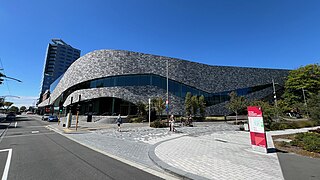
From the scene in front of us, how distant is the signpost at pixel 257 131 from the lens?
25.5 feet

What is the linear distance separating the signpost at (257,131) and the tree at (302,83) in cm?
4506

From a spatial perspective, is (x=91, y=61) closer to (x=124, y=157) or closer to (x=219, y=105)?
(x=219, y=105)

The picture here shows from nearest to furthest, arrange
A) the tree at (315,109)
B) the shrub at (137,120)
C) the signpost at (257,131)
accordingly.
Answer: the signpost at (257,131) < the tree at (315,109) < the shrub at (137,120)

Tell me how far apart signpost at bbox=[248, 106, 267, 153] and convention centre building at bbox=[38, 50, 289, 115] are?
2582cm

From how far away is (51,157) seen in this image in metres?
7.18

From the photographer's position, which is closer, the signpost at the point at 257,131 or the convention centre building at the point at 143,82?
the signpost at the point at 257,131

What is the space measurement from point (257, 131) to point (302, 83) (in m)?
48.2

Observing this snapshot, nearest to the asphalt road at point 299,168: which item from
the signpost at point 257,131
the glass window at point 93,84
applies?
the signpost at point 257,131


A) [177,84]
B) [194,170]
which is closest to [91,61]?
[177,84]

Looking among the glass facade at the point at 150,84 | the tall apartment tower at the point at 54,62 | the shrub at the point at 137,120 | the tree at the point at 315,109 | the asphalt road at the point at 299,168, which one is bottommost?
the asphalt road at the point at 299,168

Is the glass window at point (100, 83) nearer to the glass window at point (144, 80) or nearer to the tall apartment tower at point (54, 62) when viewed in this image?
Answer: the glass window at point (144, 80)

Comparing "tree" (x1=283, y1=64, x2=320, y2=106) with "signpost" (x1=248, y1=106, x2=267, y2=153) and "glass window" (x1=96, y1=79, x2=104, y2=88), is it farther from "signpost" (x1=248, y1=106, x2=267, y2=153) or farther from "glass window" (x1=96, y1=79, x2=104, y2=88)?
"glass window" (x1=96, y1=79, x2=104, y2=88)

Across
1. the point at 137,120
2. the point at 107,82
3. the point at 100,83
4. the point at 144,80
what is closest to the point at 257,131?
the point at 137,120

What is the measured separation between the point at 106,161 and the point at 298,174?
6.45 metres
